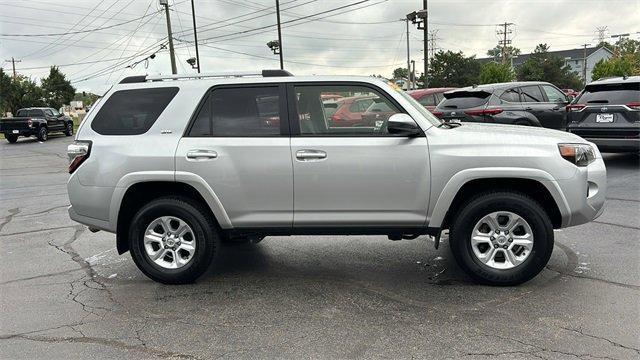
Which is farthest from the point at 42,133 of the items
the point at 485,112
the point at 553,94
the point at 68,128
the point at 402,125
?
the point at 402,125

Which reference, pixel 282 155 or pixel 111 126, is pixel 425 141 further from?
pixel 111 126

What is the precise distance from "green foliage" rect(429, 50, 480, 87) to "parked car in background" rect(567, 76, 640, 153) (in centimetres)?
5042

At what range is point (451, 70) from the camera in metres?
60.4

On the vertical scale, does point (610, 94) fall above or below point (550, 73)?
below

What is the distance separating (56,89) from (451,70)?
154ft

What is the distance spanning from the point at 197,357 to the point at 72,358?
0.83 meters

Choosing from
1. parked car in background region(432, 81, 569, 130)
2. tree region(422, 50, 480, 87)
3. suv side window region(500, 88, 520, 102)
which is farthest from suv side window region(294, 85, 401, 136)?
tree region(422, 50, 480, 87)

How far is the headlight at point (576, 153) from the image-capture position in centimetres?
421

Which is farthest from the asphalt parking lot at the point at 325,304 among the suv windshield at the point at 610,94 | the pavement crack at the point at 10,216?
the suv windshield at the point at 610,94

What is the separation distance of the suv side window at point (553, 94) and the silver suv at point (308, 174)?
26.8 ft

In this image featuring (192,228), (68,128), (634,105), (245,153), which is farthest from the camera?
(68,128)

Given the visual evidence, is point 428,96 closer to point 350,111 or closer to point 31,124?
point 350,111

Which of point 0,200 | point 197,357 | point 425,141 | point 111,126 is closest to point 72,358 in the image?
point 197,357

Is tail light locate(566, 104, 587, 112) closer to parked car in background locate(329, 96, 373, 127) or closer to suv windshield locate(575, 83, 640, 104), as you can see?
suv windshield locate(575, 83, 640, 104)
